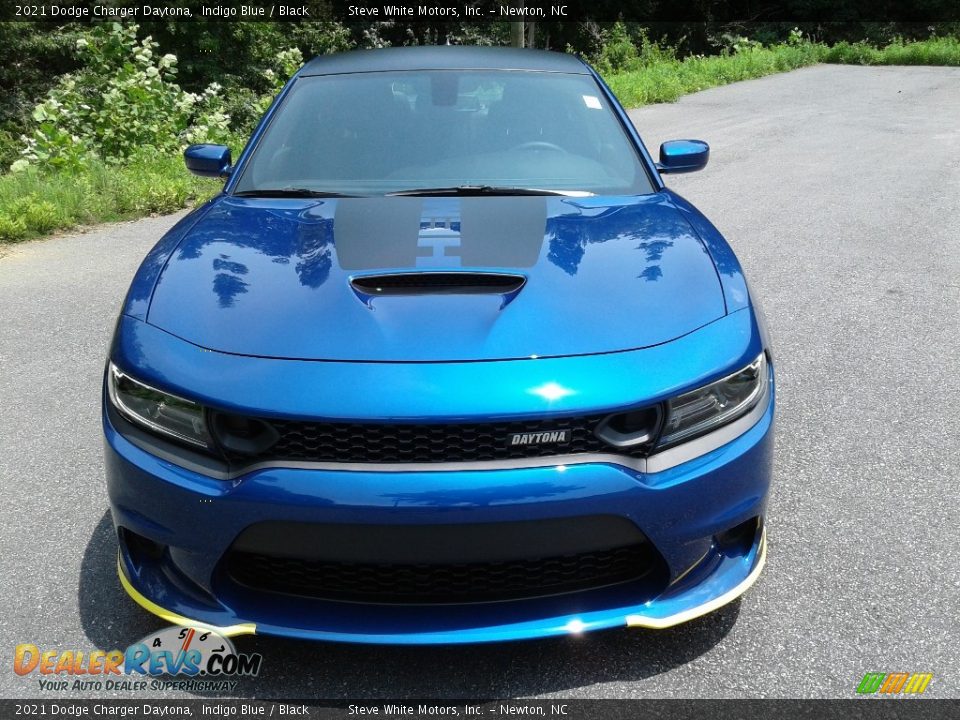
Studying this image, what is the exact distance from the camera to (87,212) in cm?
728

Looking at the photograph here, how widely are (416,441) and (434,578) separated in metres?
0.36

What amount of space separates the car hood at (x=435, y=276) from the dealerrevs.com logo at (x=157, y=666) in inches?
30.2

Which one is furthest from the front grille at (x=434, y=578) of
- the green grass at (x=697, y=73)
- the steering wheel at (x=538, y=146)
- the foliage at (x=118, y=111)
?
the green grass at (x=697, y=73)

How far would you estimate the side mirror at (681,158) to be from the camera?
3.70 metres

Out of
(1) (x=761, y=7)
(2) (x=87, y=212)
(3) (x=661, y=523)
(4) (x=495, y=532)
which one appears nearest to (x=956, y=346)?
(3) (x=661, y=523)

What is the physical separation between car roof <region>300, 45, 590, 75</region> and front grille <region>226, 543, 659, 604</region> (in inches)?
91.1

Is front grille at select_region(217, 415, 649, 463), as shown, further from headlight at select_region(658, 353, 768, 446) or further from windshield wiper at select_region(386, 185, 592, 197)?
windshield wiper at select_region(386, 185, 592, 197)

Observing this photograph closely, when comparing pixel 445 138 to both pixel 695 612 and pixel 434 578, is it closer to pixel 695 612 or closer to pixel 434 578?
pixel 434 578

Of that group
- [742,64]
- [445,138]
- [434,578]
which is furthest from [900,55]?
[434,578]

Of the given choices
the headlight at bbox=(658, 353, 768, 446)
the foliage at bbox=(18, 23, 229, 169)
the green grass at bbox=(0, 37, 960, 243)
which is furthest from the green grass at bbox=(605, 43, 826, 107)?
the headlight at bbox=(658, 353, 768, 446)

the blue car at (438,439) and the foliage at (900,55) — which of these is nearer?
the blue car at (438,439)

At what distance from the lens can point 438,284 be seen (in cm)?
231

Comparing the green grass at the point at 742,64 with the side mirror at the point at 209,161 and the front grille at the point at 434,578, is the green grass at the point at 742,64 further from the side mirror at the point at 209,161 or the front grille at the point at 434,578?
the front grille at the point at 434,578

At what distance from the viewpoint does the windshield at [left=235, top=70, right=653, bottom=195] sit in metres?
3.17
